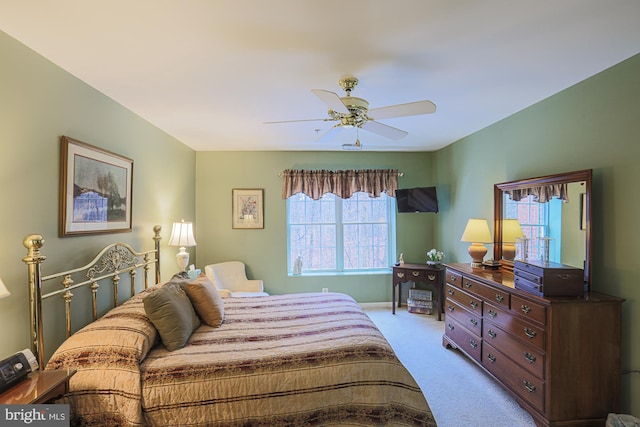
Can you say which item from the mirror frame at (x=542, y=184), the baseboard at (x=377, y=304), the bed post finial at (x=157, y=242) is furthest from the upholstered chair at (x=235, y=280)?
the mirror frame at (x=542, y=184)

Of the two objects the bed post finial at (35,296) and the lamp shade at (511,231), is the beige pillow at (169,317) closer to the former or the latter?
the bed post finial at (35,296)

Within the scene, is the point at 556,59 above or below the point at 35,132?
above

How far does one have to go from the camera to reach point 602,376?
212 cm

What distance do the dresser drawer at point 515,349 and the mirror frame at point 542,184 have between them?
658mm

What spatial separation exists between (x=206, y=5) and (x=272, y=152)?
3374mm

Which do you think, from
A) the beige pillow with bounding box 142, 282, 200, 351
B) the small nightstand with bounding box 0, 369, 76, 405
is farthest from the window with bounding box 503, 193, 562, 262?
the small nightstand with bounding box 0, 369, 76, 405

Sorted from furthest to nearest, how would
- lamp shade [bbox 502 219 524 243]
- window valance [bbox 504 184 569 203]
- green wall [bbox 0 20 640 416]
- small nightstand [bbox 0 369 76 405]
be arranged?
1. lamp shade [bbox 502 219 524 243]
2. window valance [bbox 504 184 569 203]
3. green wall [bbox 0 20 640 416]
4. small nightstand [bbox 0 369 76 405]

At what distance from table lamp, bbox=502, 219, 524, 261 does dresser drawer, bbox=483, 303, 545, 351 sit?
776mm

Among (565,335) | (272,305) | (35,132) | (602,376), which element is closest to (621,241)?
(565,335)

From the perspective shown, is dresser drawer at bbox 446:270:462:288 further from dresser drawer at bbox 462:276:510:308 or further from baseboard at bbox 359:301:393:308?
baseboard at bbox 359:301:393:308

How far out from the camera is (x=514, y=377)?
2.43 meters

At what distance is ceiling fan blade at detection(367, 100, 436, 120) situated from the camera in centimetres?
206

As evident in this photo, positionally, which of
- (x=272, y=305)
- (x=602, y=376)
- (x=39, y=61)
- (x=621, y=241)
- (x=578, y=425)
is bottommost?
(x=578, y=425)

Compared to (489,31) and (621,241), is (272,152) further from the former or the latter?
(621,241)
